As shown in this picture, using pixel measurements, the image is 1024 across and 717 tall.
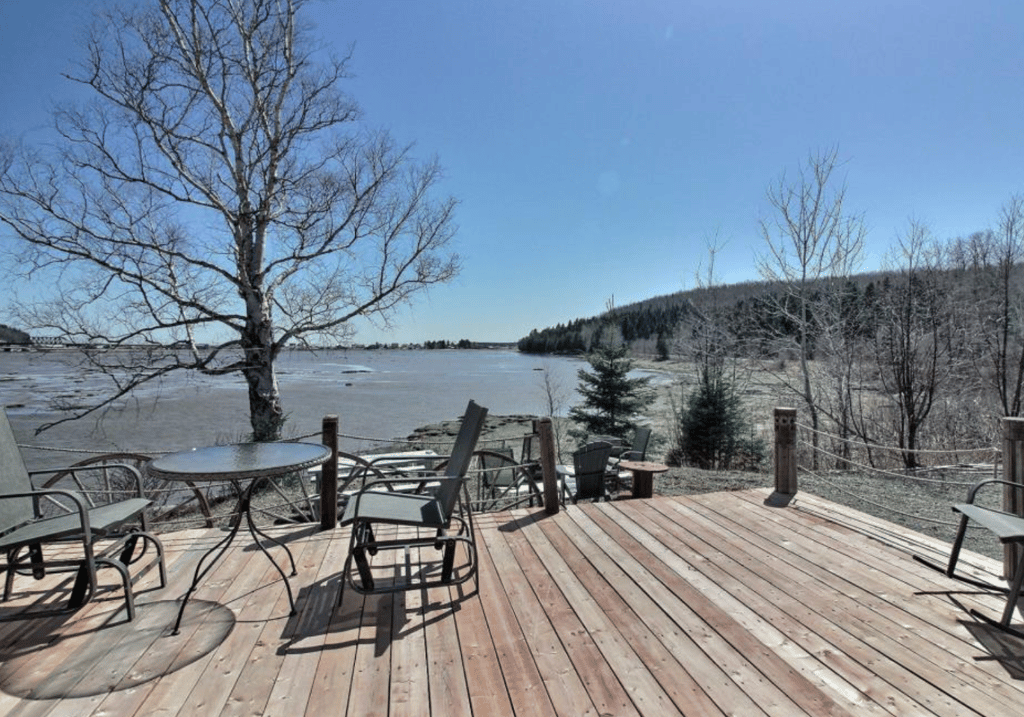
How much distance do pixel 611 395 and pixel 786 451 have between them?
7.65m

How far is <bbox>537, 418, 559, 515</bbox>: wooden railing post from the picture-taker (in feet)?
13.3

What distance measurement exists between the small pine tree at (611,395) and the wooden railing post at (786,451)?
740cm

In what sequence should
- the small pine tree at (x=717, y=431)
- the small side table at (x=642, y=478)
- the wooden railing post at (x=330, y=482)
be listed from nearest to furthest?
the wooden railing post at (x=330, y=482) → the small side table at (x=642, y=478) → the small pine tree at (x=717, y=431)

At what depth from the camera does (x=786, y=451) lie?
4547 millimetres

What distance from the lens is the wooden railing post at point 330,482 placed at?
3635 mm

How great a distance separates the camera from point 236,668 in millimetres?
2008

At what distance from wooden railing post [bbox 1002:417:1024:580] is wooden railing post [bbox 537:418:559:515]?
2.69m

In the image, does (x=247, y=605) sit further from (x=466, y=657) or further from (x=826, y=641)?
(x=826, y=641)

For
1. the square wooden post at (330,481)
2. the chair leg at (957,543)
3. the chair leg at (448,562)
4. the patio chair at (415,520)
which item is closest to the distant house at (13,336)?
the square wooden post at (330,481)

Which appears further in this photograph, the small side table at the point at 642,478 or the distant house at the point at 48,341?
the distant house at the point at 48,341

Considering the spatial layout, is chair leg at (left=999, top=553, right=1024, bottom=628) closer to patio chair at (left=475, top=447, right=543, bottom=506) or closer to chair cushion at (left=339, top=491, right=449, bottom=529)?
chair cushion at (left=339, top=491, right=449, bottom=529)

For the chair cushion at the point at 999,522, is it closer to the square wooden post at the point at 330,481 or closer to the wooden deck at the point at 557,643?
the wooden deck at the point at 557,643

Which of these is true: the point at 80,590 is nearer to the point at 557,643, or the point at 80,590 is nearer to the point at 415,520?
the point at 415,520

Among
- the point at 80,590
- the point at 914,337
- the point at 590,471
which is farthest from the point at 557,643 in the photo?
the point at 914,337
